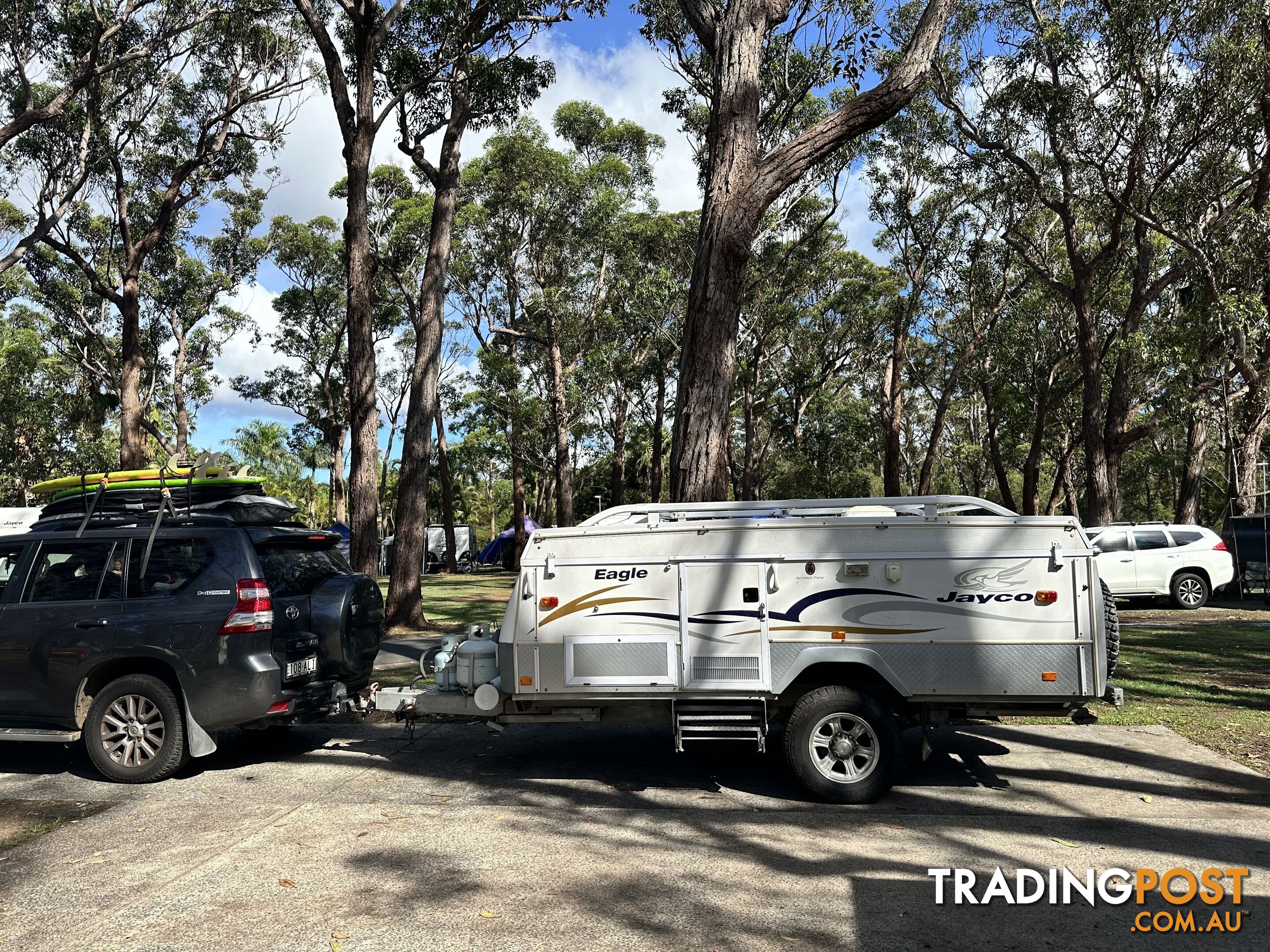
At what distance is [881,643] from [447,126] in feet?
45.0

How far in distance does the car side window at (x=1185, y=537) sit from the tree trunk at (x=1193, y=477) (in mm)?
7349

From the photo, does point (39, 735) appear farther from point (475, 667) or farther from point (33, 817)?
point (475, 667)

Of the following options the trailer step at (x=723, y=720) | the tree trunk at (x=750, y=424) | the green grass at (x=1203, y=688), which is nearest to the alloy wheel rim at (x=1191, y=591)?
the green grass at (x=1203, y=688)

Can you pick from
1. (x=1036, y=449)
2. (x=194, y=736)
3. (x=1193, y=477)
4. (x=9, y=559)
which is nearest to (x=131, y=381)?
(x=9, y=559)

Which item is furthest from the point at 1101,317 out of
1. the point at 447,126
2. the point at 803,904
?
the point at 803,904

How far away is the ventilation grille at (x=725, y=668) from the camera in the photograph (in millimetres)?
6047

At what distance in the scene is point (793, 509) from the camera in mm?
6691

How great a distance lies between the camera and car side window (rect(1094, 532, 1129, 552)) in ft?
55.2

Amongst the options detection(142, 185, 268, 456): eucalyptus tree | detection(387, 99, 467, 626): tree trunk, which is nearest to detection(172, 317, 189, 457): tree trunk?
detection(142, 185, 268, 456): eucalyptus tree

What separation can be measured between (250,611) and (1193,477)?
2512cm

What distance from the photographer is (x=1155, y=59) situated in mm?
18672

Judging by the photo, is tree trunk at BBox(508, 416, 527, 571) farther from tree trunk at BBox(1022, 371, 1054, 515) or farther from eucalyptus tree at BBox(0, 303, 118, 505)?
tree trunk at BBox(1022, 371, 1054, 515)

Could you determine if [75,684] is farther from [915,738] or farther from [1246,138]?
[1246,138]

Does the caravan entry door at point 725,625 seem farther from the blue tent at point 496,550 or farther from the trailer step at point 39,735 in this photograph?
the blue tent at point 496,550
